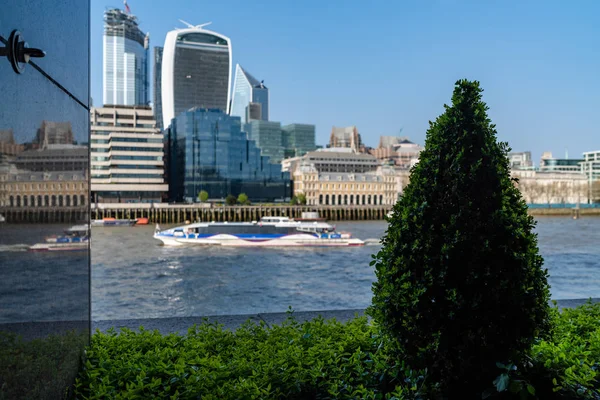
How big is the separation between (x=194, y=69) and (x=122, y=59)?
2324 inches

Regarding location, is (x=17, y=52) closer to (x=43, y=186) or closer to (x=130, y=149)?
(x=43, y=186)

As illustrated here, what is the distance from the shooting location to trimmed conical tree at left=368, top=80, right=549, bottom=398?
329 cm

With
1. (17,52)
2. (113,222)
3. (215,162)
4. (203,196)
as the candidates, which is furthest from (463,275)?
(215,162)

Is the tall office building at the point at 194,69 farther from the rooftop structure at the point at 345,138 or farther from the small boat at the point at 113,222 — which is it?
the small boat at the point at 113,222

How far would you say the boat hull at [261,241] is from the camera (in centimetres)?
4044

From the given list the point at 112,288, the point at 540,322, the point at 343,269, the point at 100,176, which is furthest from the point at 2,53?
the point at 100,176

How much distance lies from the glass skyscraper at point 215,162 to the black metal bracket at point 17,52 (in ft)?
299

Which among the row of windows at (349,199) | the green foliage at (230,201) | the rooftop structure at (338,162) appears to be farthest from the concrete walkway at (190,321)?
the rooftop structure at (338,162)

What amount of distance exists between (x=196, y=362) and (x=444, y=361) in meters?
1.53

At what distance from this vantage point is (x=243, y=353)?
4.00m

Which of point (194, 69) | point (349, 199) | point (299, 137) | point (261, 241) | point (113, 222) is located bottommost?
point (113, 222)

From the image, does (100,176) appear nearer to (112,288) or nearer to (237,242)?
(237,242)

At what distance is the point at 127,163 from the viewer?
85.6 meters

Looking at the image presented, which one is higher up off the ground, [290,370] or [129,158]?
Answer: [129,158]
